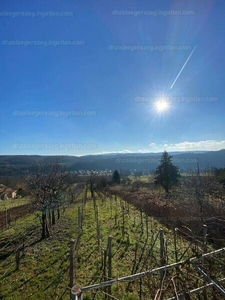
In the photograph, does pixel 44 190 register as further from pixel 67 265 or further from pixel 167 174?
pixel 167 174

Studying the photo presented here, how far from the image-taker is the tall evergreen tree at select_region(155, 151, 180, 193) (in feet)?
85.5

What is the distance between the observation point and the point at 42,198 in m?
10.6

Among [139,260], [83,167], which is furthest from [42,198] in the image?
[83,167]

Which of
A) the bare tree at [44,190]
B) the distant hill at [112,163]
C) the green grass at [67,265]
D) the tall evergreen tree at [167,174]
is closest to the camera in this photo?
the green grass at [67,265]

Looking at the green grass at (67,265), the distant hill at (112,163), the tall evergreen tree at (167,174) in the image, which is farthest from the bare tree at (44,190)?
the distant hill at (112,163)

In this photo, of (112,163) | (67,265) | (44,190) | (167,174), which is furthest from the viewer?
(112,163)

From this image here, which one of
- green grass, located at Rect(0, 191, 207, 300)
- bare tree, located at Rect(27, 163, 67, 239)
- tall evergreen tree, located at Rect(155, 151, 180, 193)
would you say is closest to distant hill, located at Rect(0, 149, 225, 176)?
tall evergreen tree, located at Rect(155, 151, 180, 193)

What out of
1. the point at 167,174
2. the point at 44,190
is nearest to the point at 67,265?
the point at 44,190

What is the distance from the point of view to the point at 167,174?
26094mm

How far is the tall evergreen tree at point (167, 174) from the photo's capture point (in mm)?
26047

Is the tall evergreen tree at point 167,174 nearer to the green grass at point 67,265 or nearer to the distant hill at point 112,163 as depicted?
the distant hill at point 112,163

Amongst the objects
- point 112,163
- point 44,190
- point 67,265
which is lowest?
point 67,265

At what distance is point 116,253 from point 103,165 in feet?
346

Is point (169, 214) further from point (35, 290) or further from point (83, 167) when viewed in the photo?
point (83, 167)
